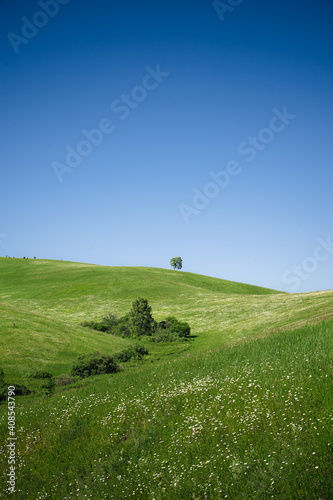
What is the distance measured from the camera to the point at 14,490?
425 inches

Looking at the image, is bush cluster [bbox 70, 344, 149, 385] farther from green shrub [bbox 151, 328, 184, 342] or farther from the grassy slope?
green shrub [bbox 151, 328, 184, 342]

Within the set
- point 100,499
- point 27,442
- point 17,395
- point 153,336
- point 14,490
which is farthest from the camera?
point 153,336

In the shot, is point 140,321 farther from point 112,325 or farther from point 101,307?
point 101,307

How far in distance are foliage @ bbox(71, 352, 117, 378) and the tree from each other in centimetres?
2558

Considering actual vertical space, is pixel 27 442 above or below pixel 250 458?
below

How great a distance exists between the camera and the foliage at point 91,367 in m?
30.1

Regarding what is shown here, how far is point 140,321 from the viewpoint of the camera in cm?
5744

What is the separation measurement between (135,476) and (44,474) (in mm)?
4191

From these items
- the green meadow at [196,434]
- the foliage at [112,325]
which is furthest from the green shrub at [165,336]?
the green meadow at [196,434]

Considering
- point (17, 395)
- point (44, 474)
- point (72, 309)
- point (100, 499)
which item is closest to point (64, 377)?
point (17, 395)

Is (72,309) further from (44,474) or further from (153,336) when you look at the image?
(44,474)

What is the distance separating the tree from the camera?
188 ft

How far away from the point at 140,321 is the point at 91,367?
27.1 m

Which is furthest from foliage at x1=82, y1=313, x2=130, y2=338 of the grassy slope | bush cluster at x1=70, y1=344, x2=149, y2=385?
bush cluster at x1=70, y1=344, x2=149, y2=385
